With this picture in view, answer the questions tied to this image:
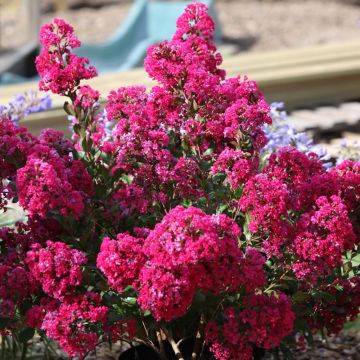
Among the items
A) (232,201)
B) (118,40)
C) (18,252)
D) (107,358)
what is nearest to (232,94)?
(232,201)

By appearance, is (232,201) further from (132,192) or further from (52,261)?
(52,261)

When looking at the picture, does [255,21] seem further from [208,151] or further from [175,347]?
[175,347]

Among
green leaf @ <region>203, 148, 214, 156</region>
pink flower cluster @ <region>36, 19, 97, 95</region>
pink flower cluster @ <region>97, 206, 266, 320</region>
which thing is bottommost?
pink flower cluster @ <region>97, 206, 266, 320</region>

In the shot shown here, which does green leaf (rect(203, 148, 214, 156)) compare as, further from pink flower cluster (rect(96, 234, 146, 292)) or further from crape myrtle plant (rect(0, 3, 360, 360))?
pink flower cluster (rect(96, 234, 146, 292))

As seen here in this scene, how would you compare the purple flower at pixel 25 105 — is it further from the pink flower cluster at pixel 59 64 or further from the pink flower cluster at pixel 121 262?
the pink flower cluster at pixel 121 262

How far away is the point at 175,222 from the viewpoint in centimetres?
206

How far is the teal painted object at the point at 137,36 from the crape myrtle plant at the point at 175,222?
322 inches

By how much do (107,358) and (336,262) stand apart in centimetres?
126

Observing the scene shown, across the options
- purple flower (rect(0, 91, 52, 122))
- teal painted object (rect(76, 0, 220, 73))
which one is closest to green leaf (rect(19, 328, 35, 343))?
purple flower (rect(0, 91, 52, 122))

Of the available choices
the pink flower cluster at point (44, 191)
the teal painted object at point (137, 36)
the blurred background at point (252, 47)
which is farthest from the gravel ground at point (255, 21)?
the pink flower cluster at point (44, 191)

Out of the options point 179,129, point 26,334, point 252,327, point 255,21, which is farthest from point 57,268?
point 255,21

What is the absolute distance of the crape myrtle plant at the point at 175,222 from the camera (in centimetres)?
213

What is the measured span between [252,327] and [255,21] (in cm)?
1357

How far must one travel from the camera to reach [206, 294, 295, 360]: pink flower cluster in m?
2.24
